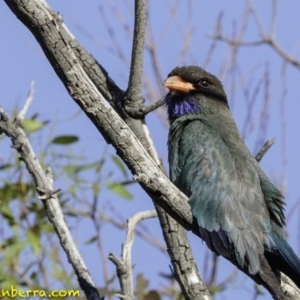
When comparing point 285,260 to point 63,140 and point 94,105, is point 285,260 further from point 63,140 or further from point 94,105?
point 63,140

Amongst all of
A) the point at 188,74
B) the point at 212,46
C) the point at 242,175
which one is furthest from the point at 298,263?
the point at 212,46

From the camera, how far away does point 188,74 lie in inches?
233

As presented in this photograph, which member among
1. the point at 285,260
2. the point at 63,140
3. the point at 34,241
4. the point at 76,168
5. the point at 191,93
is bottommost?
the point at 285,260

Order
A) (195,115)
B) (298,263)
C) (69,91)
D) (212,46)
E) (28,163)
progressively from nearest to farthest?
(69,91) < (298,263) < (28,163) < (195,115) < (212,46)

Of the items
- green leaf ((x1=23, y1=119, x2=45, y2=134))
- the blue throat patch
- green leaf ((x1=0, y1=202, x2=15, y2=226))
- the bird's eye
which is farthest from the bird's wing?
green leaf ((x1=0, y1=202, x2=15, y2=226))

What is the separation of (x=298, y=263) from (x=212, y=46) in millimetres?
3950

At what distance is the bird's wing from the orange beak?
1.50 ft

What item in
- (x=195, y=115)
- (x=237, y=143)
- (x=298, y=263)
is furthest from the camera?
(x=195, y=115)

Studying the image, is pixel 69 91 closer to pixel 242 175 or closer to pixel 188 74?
pixel 242 175

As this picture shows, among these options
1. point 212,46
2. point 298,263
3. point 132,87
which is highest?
point 212,46

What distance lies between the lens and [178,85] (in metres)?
5.90

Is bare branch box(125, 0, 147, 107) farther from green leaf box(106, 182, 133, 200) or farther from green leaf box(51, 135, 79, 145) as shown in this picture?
green leaf box(106, 182, 133, 200)

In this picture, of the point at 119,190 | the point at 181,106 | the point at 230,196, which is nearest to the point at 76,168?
the point at 119,190

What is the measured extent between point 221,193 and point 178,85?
1187 mm
